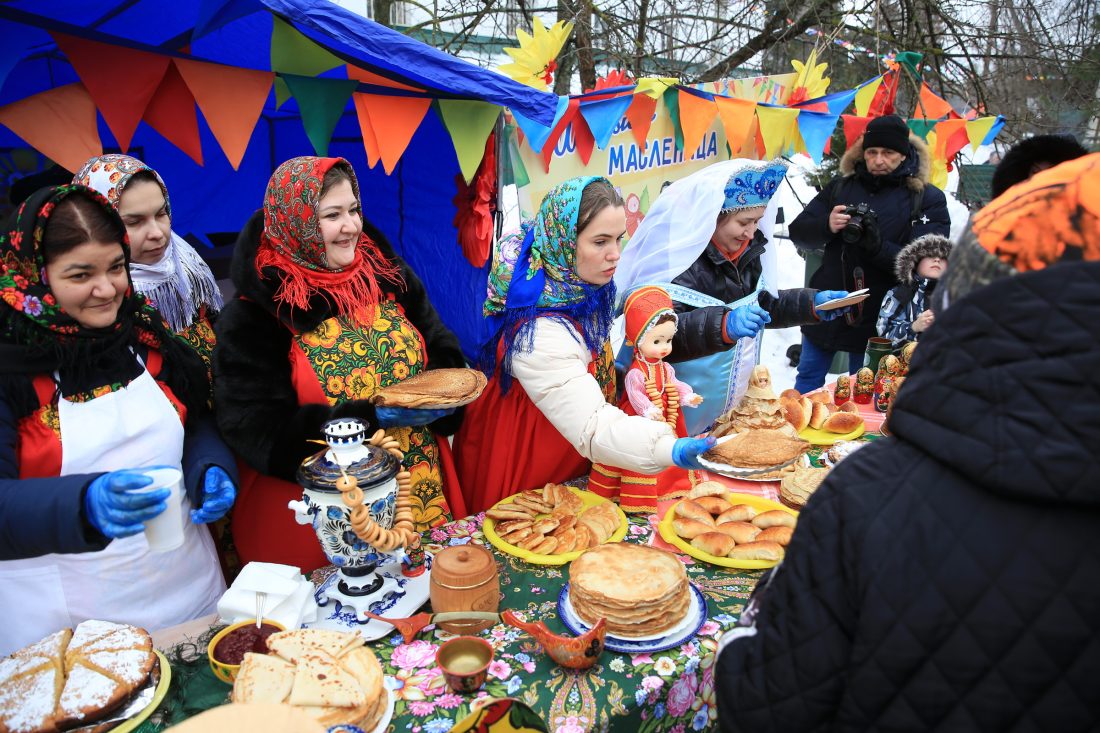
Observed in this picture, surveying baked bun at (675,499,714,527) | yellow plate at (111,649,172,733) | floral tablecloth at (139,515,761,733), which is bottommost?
floral tablecloth at (139,515,761,733)

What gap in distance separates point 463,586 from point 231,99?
2.21m

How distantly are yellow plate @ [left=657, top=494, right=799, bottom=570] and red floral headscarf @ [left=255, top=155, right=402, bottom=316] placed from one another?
1.19 m

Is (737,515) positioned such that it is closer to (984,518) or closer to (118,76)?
(984,518)

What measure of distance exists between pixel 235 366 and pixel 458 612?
0.99 meters

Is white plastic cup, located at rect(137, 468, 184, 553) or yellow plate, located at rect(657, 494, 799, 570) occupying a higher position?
white plastic cup, located at rect(137, 468, 184, 553)

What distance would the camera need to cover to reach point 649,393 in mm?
2258

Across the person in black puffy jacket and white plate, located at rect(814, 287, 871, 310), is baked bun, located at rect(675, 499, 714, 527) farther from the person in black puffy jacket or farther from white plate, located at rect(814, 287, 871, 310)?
white plate, located at rect(814, 287, 871, 310)

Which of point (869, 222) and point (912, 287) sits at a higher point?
point (869, 222)

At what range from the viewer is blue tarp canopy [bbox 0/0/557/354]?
224 cm

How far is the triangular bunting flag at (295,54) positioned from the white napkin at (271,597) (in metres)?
1.82

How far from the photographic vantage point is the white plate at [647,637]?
60.2 inches

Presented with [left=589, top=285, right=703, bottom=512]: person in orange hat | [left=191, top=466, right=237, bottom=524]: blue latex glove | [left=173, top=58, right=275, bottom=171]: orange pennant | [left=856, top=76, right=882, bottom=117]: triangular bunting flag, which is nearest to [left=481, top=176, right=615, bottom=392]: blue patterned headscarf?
[left=589, top=285, right=703, bottom=512]: person in orange hat

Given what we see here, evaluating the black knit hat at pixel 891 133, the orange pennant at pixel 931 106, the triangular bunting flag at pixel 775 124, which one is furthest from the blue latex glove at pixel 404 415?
the orange pennant at pixel 931 106

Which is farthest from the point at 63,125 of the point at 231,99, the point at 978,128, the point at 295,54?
the point at 978,128
